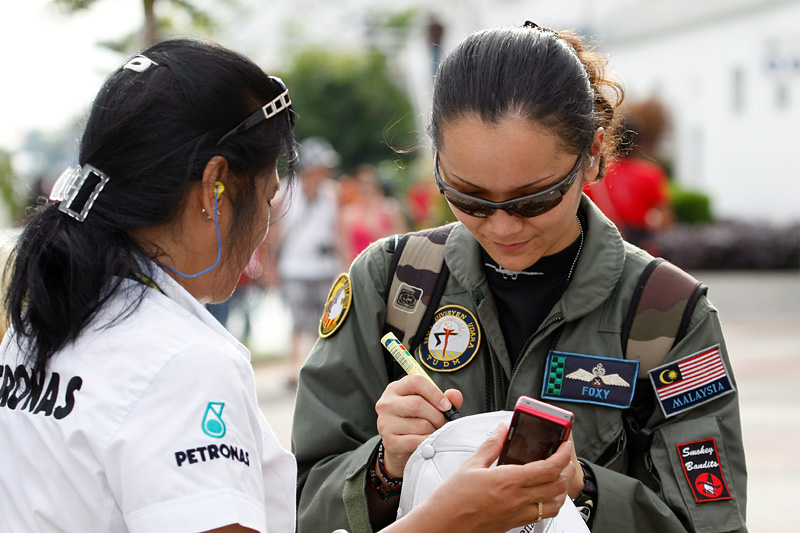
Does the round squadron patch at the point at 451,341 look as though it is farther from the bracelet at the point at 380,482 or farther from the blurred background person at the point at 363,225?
the blurred background person at the point at 363,225

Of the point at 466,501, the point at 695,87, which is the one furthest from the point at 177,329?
the point at 695,87

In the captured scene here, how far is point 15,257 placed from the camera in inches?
68.9

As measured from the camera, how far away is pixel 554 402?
212cm

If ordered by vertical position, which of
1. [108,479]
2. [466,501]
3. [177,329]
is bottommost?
[466,501]

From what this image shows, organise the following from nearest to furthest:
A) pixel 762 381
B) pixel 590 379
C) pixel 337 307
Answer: pixel 590 379 < pixel 337 307 < pixel 762 381

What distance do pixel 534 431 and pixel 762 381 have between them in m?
7.89

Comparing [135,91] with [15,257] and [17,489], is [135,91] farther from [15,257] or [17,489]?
[17,489]

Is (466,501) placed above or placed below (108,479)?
below

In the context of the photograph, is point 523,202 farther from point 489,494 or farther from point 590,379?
point 489,494

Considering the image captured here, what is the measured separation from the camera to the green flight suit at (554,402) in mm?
2041

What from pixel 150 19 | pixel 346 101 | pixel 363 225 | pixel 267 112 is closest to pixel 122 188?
pixel 267 112

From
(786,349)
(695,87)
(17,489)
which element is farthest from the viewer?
(695,87)

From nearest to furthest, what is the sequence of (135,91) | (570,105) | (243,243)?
1. (135,91)
2. (243,243)
3. (570,105)

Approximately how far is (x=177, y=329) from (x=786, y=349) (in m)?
10.0
